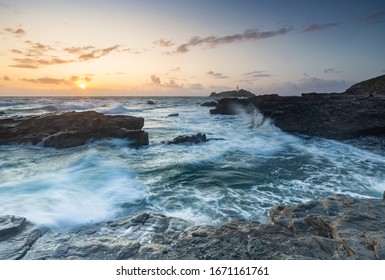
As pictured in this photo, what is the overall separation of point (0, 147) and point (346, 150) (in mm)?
14686

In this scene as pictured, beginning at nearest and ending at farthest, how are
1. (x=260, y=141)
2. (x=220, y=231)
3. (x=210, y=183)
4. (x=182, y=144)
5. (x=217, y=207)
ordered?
1. (x=220, y=231)
2. (x=217, y=207)
3. (x=210, y=183)
4. (x=182, y=144)
5. (x=260, y=141)

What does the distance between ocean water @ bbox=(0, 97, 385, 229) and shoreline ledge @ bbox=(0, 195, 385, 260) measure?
2.60 ft

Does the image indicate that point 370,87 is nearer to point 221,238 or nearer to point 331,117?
point 331,117

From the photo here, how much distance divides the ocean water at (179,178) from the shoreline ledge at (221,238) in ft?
2.60

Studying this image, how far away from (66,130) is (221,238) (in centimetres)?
1125

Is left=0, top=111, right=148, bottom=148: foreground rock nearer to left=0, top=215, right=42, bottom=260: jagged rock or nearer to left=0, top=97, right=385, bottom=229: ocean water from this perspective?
left=0, top=97, right=385, bottom=229: ocean water

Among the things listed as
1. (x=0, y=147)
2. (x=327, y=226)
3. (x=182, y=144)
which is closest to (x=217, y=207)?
(x=327, y=226)

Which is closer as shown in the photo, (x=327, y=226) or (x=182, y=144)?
(x=327, y=226)

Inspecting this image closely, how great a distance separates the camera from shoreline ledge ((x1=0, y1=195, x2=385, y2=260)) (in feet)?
9.93

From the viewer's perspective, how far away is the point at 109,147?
38.7 feet

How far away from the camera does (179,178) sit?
24.7 ft

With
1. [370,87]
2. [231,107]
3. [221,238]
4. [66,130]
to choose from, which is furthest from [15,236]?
[370,87]

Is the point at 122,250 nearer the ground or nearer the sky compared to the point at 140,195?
nearer the sky

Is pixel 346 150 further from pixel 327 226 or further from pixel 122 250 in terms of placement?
pixel 122 250
